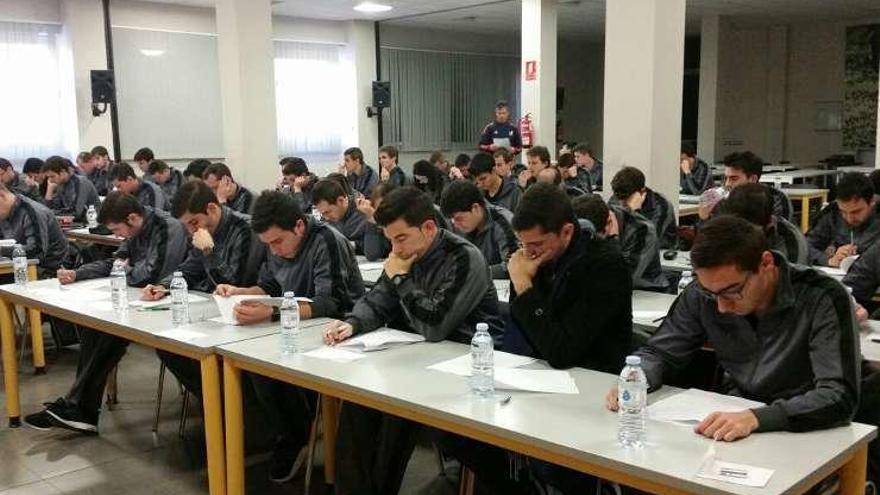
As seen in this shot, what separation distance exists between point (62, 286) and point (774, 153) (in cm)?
1396

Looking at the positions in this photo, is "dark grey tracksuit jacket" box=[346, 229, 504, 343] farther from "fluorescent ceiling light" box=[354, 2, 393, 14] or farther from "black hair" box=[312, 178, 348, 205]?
"fluorescent ceiling light" box=[354, 2, 393, 14]

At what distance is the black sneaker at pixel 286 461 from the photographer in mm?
3600

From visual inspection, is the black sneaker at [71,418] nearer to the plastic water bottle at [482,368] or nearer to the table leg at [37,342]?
the table leg at [37,342]

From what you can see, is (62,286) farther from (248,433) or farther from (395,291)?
(395,291)

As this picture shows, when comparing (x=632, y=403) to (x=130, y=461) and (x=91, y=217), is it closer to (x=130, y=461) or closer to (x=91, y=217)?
(x=130, y=461)

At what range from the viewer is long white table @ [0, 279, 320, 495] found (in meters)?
3.05

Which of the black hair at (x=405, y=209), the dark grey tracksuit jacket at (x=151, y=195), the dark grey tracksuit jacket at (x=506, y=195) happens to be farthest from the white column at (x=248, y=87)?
the black hair at (x=405, y=209)

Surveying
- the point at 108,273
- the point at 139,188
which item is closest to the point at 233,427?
the point at 108,273

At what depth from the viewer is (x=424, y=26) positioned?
46.3ft

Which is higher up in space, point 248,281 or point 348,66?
point 348,66

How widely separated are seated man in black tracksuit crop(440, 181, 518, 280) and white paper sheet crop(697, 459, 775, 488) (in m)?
2.52

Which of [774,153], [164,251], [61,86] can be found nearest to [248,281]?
[164,251]

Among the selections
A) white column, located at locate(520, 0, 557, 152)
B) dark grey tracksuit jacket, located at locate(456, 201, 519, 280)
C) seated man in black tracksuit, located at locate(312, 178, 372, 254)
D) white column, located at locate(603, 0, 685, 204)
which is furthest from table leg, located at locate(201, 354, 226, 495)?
white column, located at locate(520, 0, 557, 152)

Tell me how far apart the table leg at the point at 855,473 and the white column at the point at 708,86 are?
41.7 feet
